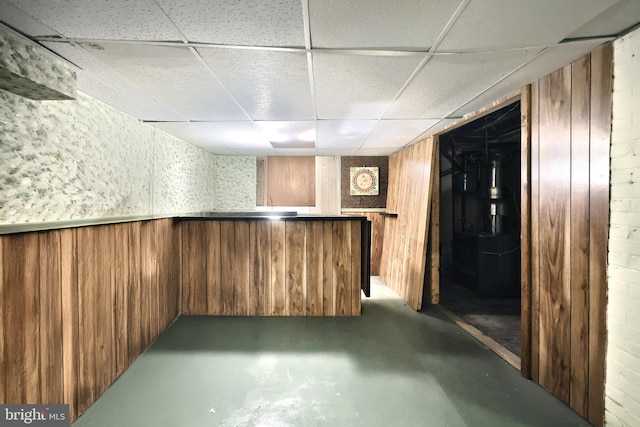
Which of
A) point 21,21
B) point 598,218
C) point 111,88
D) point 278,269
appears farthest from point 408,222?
point 21,21

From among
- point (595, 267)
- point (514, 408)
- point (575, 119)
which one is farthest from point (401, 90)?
point (514, 408)

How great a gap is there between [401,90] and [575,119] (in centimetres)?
110

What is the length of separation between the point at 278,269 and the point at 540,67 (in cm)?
289

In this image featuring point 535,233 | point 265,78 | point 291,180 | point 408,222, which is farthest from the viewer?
point 291,180

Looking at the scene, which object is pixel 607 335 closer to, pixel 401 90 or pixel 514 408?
pixel 514 408

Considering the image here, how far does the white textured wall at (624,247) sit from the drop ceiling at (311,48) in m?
0.26

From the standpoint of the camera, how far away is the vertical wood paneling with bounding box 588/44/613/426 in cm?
148

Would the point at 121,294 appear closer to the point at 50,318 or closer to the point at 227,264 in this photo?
the point at 50,318

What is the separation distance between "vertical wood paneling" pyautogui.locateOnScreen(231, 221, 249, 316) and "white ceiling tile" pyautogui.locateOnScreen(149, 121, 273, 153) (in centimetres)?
109

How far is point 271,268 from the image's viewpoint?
3.15 m

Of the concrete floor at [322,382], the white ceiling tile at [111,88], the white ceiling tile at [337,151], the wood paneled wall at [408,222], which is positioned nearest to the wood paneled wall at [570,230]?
the concrete floor at [322,382]

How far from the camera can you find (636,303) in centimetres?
137

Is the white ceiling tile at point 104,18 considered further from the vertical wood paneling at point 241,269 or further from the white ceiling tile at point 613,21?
the vertical wood paneling at point 241,269

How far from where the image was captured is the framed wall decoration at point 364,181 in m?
4.88
